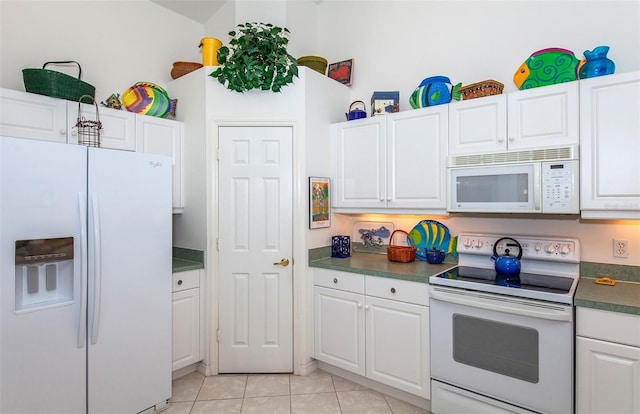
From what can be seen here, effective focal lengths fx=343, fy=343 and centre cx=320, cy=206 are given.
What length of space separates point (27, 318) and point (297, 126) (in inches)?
82.4

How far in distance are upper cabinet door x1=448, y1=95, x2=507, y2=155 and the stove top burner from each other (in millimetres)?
832

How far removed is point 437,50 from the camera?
293cm

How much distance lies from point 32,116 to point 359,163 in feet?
7.60

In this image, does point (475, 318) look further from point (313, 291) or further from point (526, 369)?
point (313, 291)

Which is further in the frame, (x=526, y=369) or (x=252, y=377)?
(x=252, y=377)

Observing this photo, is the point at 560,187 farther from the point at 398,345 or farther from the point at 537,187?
the point at 398,345

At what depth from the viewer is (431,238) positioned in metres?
2.91

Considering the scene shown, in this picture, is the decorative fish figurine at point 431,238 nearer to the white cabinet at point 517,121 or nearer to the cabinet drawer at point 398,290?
the cabinet drawer at point 398,290

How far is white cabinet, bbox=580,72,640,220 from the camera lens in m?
1.87

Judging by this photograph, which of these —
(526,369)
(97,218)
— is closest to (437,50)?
(526,369)

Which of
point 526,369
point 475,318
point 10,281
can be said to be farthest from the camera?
point 475,318

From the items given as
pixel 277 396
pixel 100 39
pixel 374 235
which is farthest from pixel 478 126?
pixel 100 39

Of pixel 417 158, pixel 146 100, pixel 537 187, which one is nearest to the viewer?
pixel 537 187

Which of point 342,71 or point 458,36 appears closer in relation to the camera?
point 458,36
